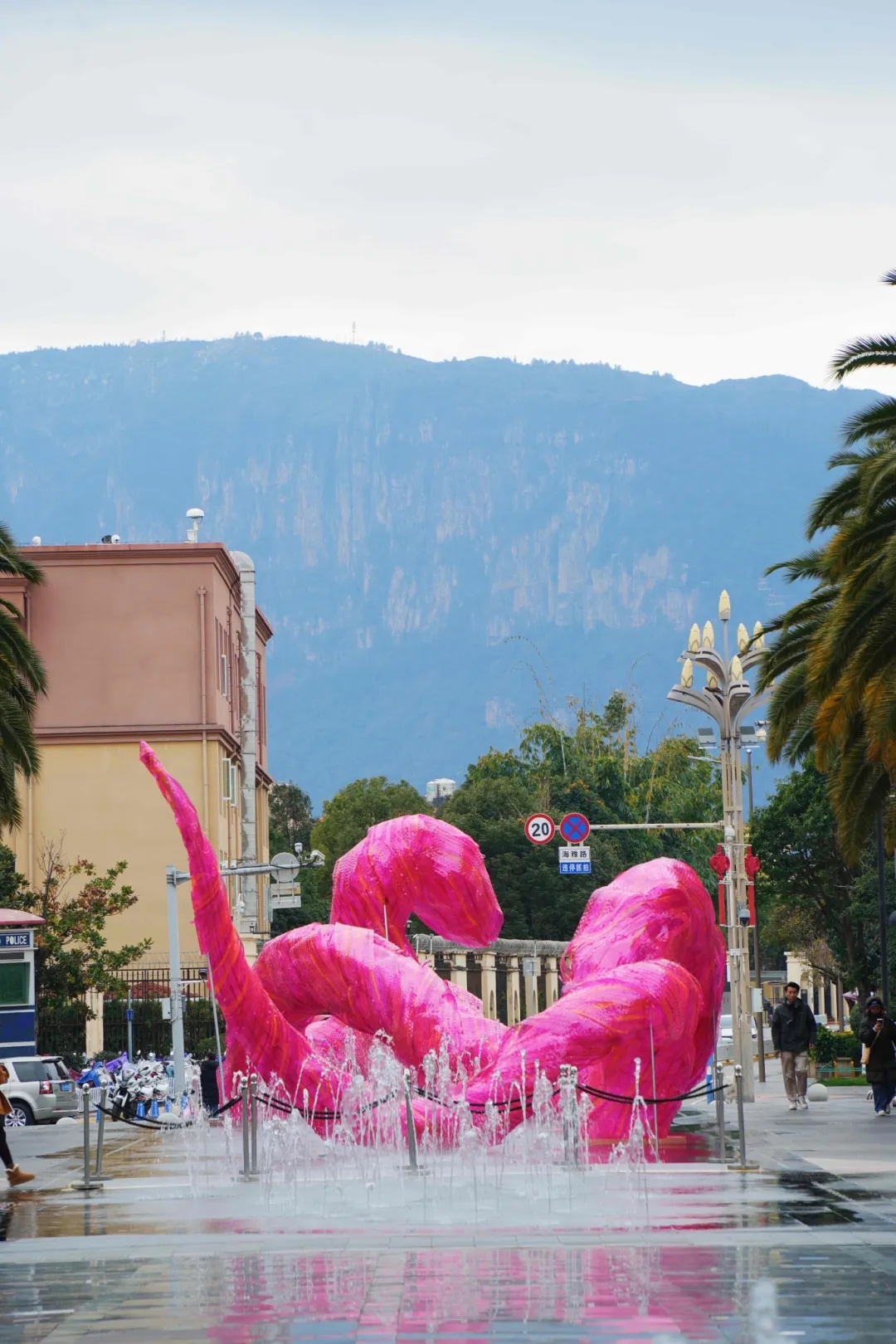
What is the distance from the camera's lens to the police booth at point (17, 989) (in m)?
35.6

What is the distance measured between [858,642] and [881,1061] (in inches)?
244

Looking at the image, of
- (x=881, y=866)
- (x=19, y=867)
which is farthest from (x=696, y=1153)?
(x=19, y=867)

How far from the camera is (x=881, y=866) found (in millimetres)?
38094

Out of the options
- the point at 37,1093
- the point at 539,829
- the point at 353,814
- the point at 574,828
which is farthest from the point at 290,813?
the point at 37,1093

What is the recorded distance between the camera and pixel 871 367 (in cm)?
2438

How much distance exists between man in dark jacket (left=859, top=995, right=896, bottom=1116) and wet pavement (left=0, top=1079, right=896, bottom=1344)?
6942 millimetres

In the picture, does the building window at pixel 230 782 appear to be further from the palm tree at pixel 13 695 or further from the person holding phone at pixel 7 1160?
the person holding phone at pixel 7 1160

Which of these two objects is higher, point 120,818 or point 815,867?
point 120,818

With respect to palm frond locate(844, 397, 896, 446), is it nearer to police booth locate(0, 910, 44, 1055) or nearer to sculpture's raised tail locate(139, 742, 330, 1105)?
sculpture's raised tail locate(139, 742, 330, 1105)

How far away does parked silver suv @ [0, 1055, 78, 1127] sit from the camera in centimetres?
3444

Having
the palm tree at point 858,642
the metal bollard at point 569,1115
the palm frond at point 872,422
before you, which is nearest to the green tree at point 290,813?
the palm tree at point 858,642

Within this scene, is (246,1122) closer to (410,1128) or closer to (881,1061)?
(410,1128)

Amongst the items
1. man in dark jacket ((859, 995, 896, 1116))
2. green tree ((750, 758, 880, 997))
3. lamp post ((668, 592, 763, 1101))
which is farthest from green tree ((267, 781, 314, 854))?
man in dark jacket ((859, 995, 896, 1116))

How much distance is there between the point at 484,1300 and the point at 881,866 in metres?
28.5
